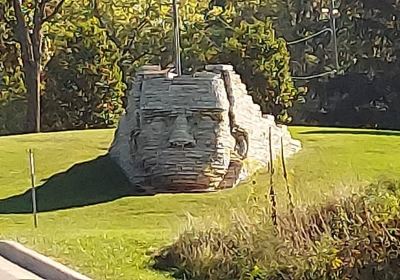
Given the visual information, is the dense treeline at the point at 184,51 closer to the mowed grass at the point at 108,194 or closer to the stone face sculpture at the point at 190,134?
the mowed grass at the point at 108,194

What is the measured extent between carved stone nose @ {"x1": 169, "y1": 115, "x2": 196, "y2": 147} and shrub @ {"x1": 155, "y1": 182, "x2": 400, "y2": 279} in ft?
34.5

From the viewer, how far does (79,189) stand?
25219mm

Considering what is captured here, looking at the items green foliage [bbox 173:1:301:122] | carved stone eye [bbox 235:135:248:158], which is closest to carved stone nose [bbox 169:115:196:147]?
carved stone eye [bbox 235:135:248:158]

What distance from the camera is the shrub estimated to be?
10625 mm

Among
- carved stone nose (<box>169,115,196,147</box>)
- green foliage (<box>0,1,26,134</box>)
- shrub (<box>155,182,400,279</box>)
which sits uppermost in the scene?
shrub (<box>155,182,400,279</box>)

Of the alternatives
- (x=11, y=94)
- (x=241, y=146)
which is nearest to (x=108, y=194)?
(x=241, y=146)

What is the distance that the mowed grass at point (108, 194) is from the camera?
14.1m

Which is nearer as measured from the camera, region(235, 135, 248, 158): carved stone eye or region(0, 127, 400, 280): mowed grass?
region(0, 127, 400, 280): mowed grass

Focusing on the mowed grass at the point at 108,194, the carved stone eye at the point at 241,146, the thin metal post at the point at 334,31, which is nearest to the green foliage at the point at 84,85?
the mowed grass at the point at 108,194

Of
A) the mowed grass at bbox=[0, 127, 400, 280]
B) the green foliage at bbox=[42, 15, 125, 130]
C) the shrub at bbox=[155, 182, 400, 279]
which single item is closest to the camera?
the shrub at bbox=[155, 182, 400, 279]

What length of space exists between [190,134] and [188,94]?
3.16 ft

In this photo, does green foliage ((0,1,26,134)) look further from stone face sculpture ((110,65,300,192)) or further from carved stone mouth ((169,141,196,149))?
carved stone mouth ((169,141,196,149))

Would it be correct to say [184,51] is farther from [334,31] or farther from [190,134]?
[190,134]

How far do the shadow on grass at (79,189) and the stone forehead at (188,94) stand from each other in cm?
218
